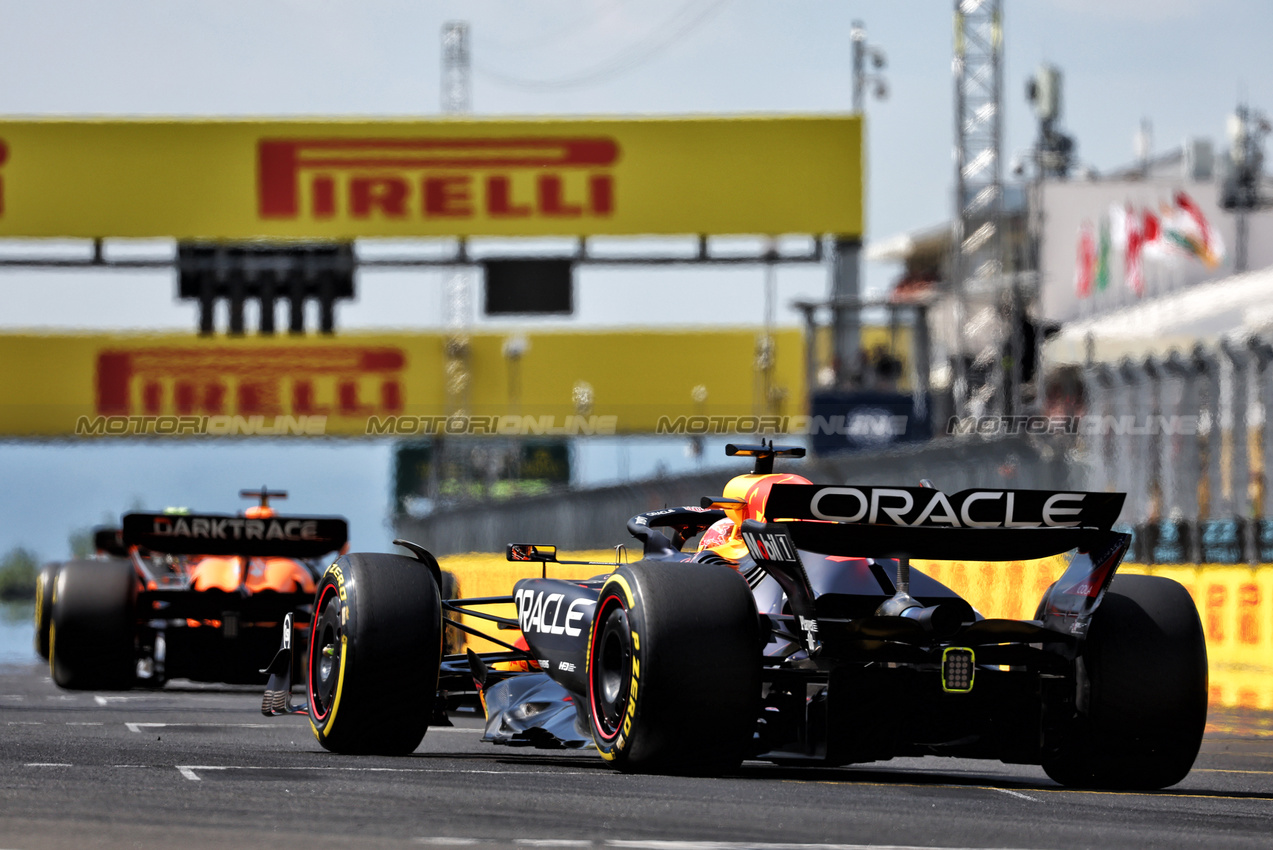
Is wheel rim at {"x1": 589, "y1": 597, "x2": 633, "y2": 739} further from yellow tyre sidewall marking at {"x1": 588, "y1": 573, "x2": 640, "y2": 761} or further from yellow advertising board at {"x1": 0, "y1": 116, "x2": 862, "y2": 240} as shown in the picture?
yellow advertising board at {"x1": 0, "y1": 116, "x2": 862, "y2": 240}

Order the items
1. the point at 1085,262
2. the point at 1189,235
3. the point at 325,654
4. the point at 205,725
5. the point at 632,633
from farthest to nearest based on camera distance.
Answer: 1. the point at 1085,262
2. the point at 1189,235
3. the point at 205,725
4. the point at 325,654
5. the point at 632,633

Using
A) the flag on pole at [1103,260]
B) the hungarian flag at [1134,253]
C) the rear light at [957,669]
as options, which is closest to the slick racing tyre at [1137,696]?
the rear light at [957,669]

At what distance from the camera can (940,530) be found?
8.73 metres

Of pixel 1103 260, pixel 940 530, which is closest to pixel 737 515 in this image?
pixel 940 530

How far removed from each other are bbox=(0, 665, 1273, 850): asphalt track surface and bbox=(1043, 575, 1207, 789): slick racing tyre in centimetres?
16

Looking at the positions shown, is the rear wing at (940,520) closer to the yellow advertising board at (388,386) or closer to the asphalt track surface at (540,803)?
the asphalt track surface at (540,803)

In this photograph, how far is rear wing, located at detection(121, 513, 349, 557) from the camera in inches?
615

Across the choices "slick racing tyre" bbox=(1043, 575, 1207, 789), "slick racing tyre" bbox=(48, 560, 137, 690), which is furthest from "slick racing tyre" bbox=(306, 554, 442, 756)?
"slick racing tyre" bbox=(48, 560, 137, 690)

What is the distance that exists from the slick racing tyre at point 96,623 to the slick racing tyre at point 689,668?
837 centimetres

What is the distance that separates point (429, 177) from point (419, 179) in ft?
0.56

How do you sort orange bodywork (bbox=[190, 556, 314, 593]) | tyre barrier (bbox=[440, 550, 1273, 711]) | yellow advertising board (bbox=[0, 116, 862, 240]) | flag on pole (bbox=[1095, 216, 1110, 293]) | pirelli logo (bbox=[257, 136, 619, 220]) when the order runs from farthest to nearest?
flag on pole (bbox=[1095, 216, 1110, 293]) < pirelli logo (bbox=[257, 136, 619, 220]) < yellow advertising board (bbox=[0, 116, 862, 240]) < orange bodywork (bbox=[190, 556, 314, 593]) < tyre barrier (bbox=[440, 550, 1273, 711])

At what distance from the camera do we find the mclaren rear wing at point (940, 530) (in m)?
8.55

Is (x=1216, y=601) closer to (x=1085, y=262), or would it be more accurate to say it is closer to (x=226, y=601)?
(x=226, y=601)

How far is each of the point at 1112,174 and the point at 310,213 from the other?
45.0 metres
